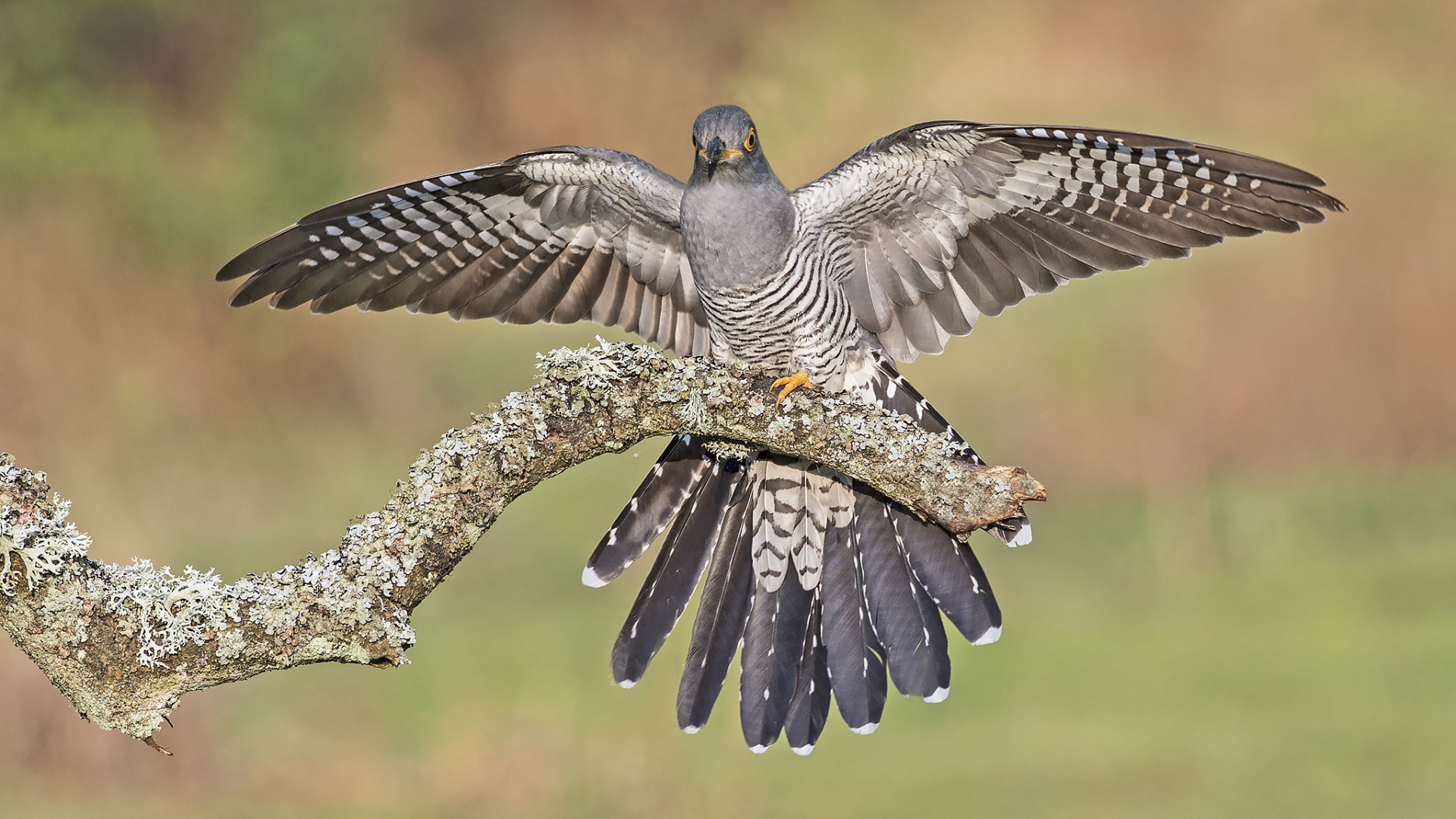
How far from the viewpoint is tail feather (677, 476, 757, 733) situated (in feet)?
6.74

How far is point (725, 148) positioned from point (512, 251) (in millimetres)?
541

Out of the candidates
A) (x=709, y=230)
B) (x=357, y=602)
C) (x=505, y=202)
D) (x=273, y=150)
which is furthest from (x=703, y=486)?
(x=273, y=150)

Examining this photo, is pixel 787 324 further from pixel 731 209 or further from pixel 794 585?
pixel 794 585

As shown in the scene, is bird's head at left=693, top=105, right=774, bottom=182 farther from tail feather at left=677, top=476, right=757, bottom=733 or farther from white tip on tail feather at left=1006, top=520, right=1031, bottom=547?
white tip on tail feather at left=1006, top=520, right=1031, bottom=547

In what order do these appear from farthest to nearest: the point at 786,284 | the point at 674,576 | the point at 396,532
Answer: the point at 674,576, the point at 786,284, the point at 396,532

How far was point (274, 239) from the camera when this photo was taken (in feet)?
6.11

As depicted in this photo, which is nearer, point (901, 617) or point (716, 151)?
point (716, 151)

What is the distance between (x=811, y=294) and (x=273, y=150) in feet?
8.91

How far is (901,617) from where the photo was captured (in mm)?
2062

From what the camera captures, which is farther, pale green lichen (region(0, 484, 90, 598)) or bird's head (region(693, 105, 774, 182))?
bird's head (region(693, 105, 774, 182))

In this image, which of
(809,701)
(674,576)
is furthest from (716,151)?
(809,701)

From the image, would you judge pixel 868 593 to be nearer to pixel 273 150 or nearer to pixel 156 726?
pixel 156 726

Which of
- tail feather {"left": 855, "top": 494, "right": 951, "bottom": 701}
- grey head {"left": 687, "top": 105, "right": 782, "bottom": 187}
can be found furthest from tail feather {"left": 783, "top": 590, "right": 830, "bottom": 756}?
grey head {"left": 687, "top": 105, "right": 782, "bottom": 187}

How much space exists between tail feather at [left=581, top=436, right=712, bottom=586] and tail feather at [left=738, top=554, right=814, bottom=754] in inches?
11.3
